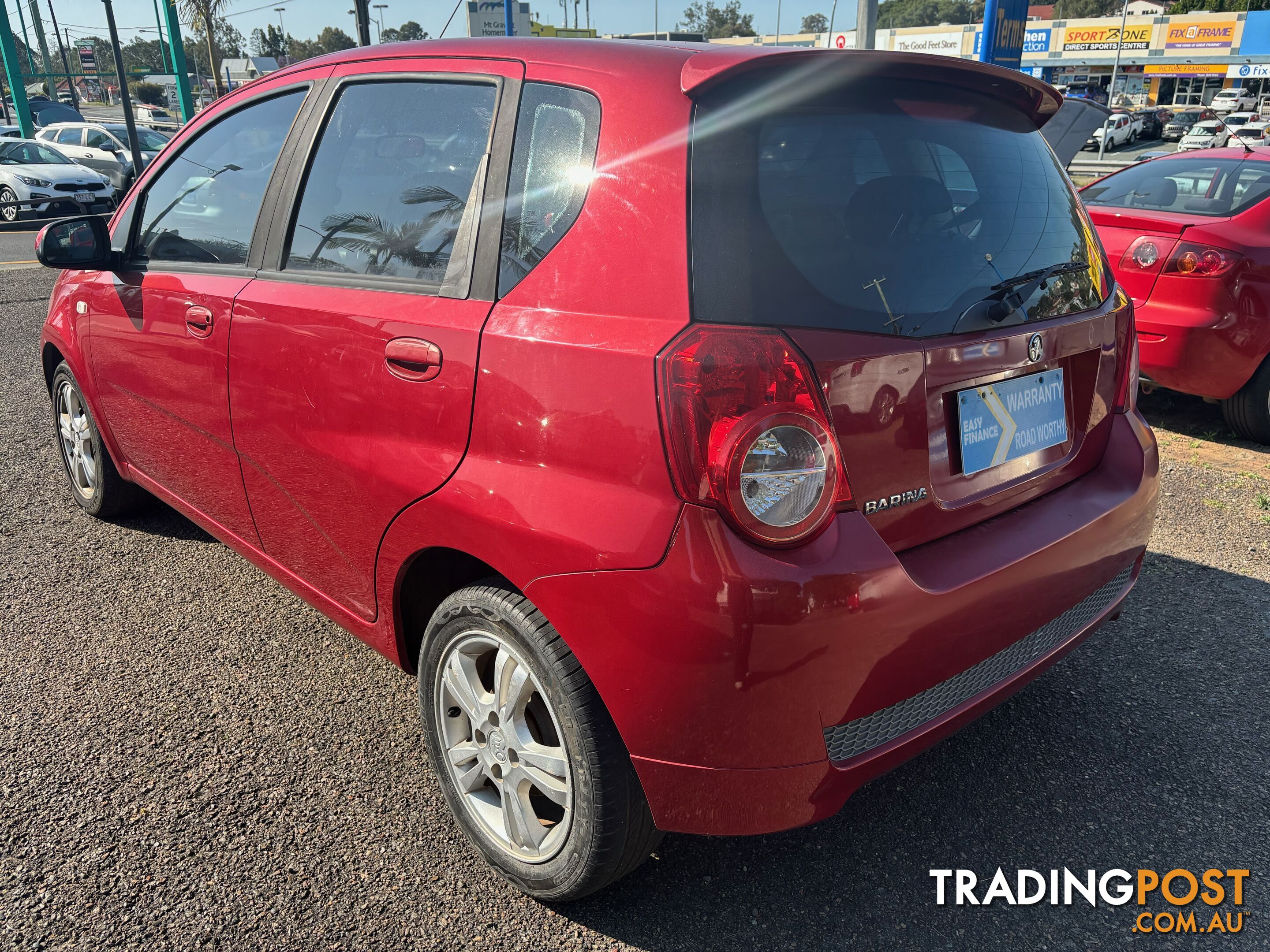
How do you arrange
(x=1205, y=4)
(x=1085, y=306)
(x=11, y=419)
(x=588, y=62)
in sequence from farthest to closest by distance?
(x=1205, y=4) → (x=11, y=419) → (x=1085, y=306) → (x=588, y=62)


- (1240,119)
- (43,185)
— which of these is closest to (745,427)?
(43,185)

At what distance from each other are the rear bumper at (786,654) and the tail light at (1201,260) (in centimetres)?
369

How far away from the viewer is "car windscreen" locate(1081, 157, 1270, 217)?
16.4 feet

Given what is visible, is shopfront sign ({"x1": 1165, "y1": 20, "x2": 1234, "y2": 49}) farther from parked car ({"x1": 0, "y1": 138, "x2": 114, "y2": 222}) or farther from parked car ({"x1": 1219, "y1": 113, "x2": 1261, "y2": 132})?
parked car ({"x1": 0, "y1": 138, "x2": 114, "y2": 222})

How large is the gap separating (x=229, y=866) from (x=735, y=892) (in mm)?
1180

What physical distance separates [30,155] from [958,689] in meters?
21.0

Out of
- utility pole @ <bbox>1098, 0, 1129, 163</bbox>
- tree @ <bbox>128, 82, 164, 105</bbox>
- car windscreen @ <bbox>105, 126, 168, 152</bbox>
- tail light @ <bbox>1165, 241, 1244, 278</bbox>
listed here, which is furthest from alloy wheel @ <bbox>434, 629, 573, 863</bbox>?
tree @ <bbox>128, 82, 164, 105</bbox>

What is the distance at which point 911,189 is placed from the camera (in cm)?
190

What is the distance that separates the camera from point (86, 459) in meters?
3.98

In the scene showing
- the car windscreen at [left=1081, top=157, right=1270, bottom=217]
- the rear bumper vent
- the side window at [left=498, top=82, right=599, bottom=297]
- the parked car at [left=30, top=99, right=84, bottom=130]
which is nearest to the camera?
the rear bumper vent

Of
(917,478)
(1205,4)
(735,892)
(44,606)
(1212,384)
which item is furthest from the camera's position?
(1205,4)

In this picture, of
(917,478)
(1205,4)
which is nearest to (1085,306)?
(917,478)

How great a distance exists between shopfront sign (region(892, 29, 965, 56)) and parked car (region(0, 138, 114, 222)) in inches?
2222

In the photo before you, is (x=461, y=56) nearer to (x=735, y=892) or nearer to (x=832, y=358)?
(x=832, y=358)
